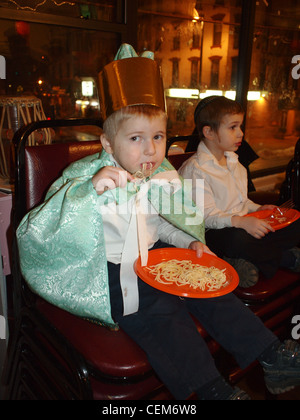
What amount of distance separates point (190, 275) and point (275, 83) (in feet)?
14.8

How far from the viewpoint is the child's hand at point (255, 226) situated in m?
1.63

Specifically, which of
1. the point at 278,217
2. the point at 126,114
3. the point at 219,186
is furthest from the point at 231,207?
the point at 126,114

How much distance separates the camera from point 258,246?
161 cm

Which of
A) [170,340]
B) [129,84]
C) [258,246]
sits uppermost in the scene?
[129,84]

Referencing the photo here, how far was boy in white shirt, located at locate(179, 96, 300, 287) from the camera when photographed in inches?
63.5

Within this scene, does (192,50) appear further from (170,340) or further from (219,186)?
(170,340)

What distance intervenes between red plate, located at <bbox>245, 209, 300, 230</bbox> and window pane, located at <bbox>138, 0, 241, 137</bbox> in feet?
7.75

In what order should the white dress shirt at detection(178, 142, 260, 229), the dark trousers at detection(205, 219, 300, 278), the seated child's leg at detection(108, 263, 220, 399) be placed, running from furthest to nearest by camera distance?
the white dress shirt at detection(178, 142, 260, 229) < the dark trousers at detection(205, 219, 300, 278) < the seated child's leg at detection(108, 263, 220, 399)

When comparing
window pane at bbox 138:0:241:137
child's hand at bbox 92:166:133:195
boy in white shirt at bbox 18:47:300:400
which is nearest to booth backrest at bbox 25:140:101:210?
boy in white shirt at bbox 18:47:300:400

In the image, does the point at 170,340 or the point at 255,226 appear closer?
the point at 170,340

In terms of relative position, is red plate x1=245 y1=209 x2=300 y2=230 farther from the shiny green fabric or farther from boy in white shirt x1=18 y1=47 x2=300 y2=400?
the shiny green fabric

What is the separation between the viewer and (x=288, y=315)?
5.87ft

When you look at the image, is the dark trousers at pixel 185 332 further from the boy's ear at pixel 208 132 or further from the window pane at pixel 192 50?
the window pane at pixel 192 50
